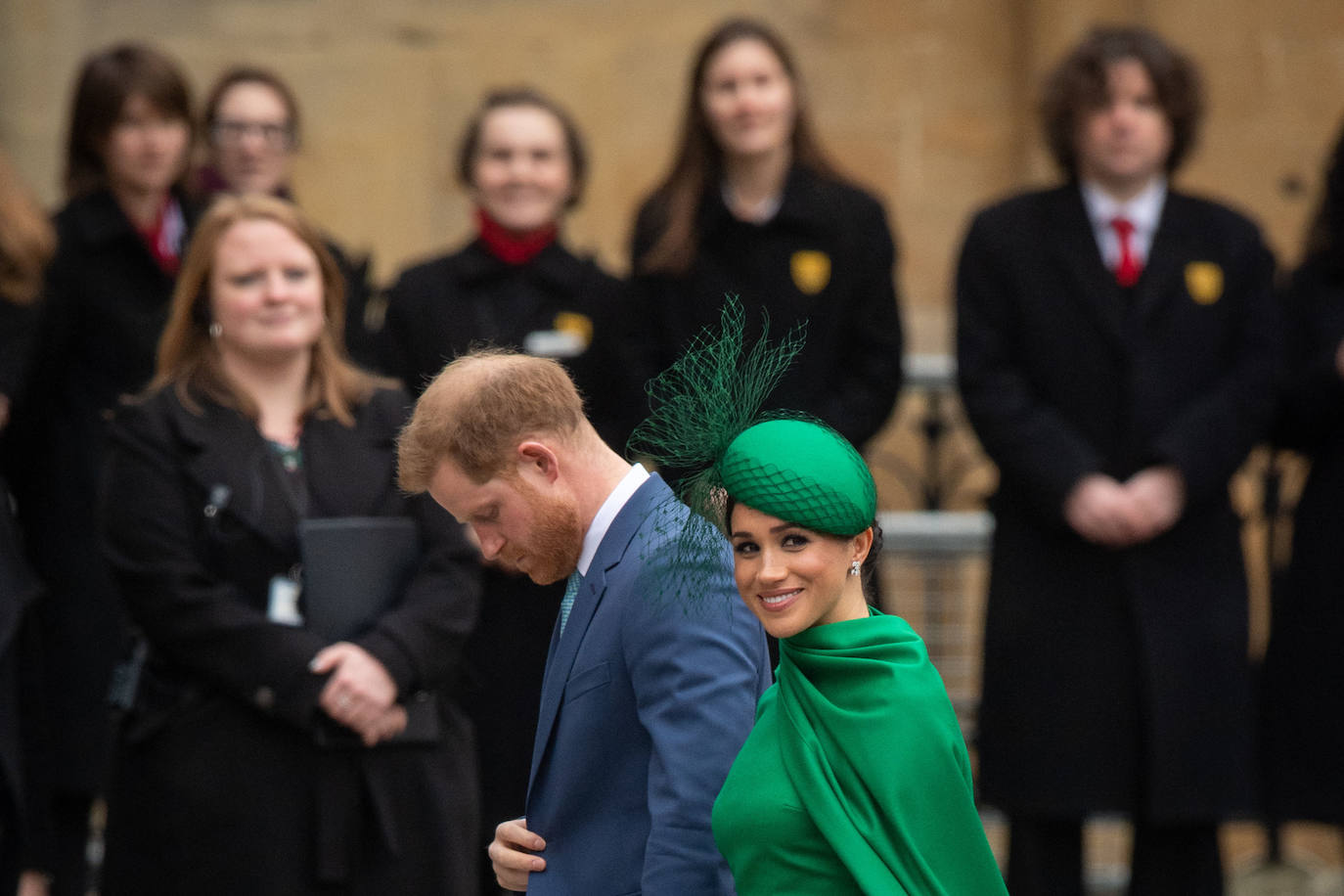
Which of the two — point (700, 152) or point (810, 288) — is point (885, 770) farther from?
point (700, 152)

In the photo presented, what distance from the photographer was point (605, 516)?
3.17 metres

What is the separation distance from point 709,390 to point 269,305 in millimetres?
2357

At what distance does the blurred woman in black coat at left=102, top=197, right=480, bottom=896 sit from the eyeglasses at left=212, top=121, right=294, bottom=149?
164 centimetres

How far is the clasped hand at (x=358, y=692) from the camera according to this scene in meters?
4.58

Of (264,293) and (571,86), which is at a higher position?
(571,86)

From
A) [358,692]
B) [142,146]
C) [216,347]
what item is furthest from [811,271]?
[142,146]

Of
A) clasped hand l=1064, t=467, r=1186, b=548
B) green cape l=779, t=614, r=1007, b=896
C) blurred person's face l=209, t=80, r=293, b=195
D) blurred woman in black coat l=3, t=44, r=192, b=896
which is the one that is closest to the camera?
green cape l=779, t=614, r=1007, b=896

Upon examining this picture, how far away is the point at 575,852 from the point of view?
121 inches

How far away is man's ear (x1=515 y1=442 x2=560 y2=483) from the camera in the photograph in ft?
10.2

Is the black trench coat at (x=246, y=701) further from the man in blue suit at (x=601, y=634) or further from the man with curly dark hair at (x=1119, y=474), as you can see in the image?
the man with curly dark hair at (x=1119, y=474)

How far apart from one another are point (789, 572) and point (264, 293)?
260cm

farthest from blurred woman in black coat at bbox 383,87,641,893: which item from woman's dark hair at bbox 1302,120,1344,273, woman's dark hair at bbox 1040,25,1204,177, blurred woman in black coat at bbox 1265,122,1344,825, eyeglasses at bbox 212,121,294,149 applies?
woman's dark hair at bbox 1302,120,1344,273

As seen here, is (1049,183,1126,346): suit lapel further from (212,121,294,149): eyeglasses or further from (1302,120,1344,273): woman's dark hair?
(212,121,294,149): eyeglasses

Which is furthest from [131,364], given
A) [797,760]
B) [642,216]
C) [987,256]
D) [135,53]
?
[797,760]
